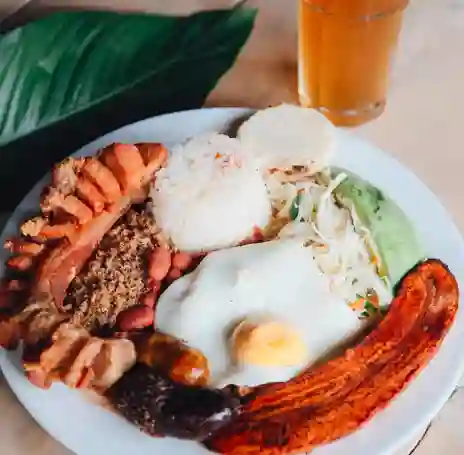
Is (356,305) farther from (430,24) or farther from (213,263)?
(430,24)

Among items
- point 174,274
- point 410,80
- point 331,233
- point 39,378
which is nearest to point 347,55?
point 410,80

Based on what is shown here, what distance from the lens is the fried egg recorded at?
0.70 m

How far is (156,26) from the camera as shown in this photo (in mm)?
1040

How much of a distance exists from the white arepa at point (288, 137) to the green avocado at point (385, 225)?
0.04 m

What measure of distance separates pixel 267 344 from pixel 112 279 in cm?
16

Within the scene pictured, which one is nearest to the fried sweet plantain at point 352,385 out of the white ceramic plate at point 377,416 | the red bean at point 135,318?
the white ceramic plate at point 377,416

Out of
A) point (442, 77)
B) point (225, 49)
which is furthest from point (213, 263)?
point (442, 77)

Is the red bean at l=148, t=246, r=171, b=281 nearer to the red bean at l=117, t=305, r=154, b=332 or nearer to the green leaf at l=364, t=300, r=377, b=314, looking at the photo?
the red bean at l=117, t=305, r=154, b=332

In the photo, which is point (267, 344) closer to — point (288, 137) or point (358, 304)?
point (358, 304)

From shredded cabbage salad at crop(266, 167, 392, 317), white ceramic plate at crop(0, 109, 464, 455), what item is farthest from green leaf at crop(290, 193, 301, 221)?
white ceramic plate at crop(0, 109, 464, 455)

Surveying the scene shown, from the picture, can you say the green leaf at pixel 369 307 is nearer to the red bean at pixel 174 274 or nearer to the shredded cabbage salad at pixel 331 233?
the shredded cabbage salad at pixel 331 233

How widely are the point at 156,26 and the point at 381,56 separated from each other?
28cm

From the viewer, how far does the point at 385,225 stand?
812mm

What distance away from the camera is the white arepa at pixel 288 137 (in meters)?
0.86
